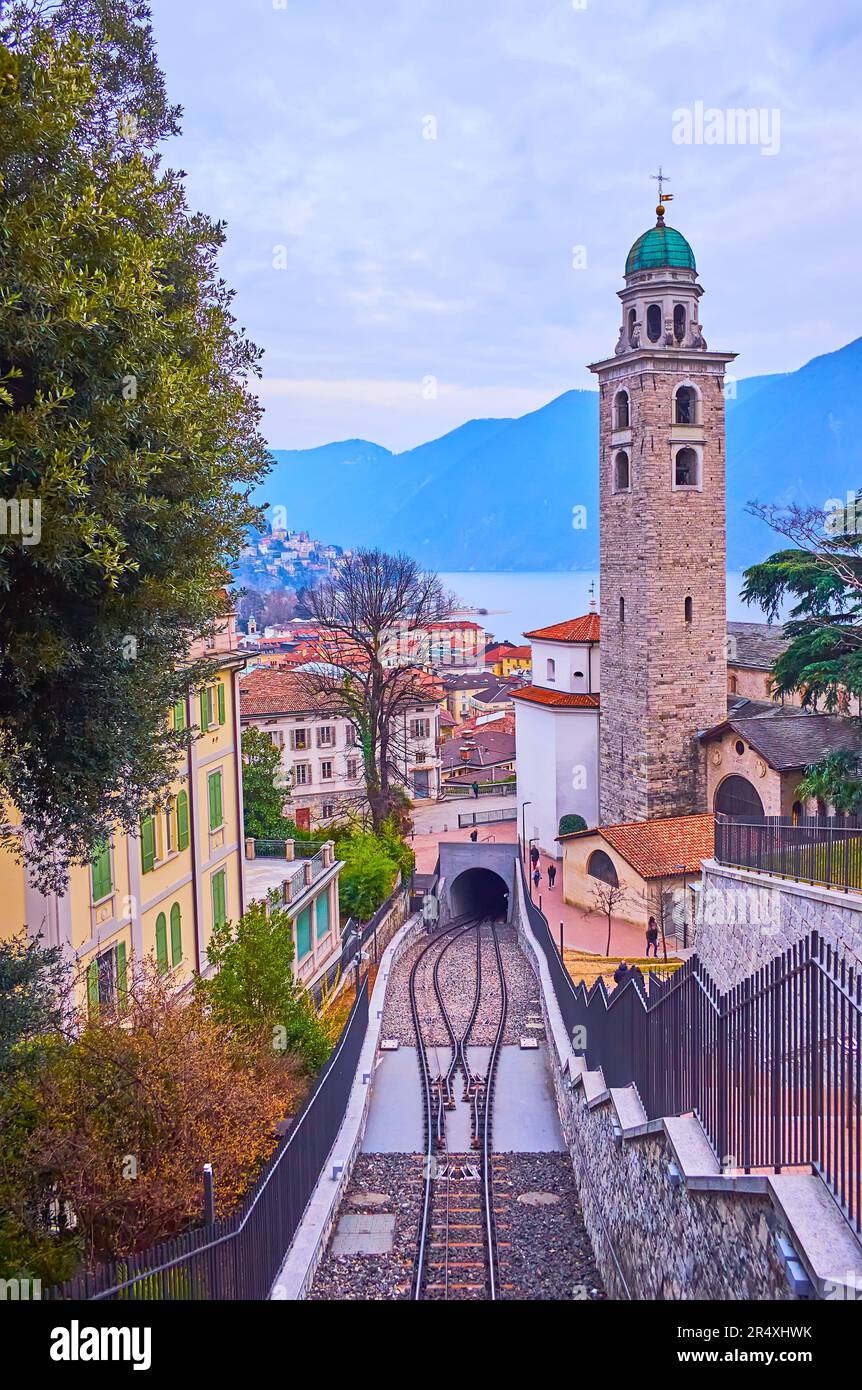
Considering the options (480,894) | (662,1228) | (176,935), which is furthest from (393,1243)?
(480,894)

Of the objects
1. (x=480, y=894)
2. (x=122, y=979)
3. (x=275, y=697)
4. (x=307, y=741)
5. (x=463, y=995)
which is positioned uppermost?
(x=275, y=697)

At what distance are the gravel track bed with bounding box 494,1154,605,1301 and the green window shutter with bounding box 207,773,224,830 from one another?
802 centimetres

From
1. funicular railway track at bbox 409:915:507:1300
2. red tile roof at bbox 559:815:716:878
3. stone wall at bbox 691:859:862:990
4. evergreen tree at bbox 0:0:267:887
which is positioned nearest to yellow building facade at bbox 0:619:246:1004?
evergreen tree at bbox 0:0:267:887

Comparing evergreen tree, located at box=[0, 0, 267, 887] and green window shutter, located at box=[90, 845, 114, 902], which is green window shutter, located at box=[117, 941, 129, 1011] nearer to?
green window shutter, located at box=[90, 845, 114, 902]

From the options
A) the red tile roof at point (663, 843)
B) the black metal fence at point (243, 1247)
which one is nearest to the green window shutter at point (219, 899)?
the black metal fence at point (243, 1247)

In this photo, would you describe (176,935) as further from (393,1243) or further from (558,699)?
(558,699)

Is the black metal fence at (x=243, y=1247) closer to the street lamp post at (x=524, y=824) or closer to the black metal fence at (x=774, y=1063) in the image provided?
the black metal fence at (x=774, y=1063)

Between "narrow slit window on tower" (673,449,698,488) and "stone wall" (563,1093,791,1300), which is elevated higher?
"narrow slit window on tower" (673,449,698,488)

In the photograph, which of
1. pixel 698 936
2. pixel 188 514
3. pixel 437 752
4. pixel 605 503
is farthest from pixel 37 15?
pixel 437 752

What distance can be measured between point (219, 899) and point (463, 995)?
7.70 meters

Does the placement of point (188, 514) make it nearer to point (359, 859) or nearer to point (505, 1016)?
point (505, 1016)

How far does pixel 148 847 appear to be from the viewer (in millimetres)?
16547

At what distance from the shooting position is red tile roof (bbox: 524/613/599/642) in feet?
132

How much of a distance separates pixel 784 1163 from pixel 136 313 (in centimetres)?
656
